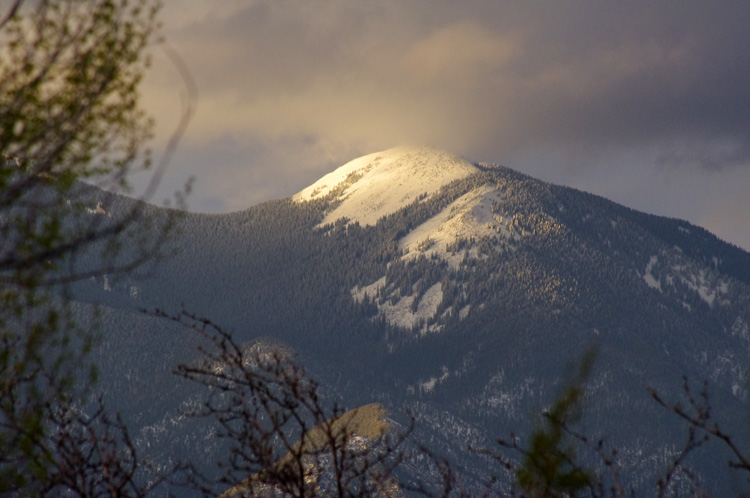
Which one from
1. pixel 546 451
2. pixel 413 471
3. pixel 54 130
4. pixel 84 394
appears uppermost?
pixel 54 130

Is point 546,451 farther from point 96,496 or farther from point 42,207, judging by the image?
point 96,496

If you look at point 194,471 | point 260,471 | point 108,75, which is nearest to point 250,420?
point 260,471

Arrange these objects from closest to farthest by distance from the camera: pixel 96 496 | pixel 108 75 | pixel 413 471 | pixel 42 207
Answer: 1. pixel 42 207
2. pixel 108 75
3. pixel 96 496
4. pixel 413 471

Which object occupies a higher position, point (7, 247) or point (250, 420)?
point (7, 247)

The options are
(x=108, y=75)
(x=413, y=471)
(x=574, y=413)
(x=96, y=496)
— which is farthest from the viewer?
(x=413, y=471)

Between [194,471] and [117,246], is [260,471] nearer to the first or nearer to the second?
[194,471]

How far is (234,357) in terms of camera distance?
394 inches

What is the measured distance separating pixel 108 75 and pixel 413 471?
180m

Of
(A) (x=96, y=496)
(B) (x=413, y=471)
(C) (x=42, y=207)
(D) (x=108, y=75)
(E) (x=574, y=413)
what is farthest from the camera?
(B) (x=413, y=471)

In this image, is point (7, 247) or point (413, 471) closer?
point (7, 247)

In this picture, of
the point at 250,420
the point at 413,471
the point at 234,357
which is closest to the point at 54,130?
the point at 234,357

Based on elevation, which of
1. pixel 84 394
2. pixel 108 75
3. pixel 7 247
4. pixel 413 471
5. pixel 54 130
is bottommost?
pixel 413 471

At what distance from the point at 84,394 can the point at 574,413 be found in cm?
658

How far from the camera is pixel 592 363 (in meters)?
7.59
